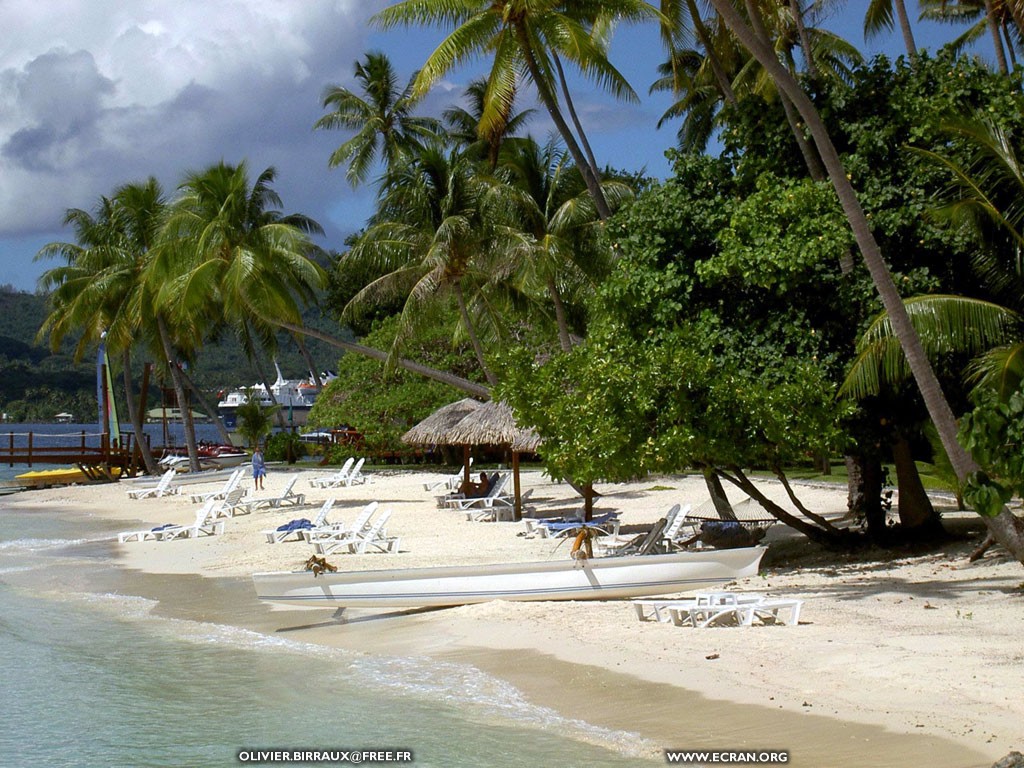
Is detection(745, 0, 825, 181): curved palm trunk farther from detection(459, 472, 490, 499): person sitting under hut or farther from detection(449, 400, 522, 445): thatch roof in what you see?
detection(459, 472, 490, 499): person sitting under hut

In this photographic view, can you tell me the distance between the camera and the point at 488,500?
2125cm

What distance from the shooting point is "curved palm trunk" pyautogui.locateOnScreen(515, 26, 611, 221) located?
1714cm

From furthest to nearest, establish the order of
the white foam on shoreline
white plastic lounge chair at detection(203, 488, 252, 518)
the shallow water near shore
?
white plastic lounge chair at detection(203, 488, 252, 518) < the white foam on shoreline < the shallow water near shore

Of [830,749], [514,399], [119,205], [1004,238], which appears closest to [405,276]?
[514,399]

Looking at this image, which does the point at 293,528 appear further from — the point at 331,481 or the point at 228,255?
the point at 331,481

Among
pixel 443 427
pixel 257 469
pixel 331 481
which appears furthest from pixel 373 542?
pixel 257 469

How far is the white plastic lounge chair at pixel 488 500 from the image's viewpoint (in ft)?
70.1

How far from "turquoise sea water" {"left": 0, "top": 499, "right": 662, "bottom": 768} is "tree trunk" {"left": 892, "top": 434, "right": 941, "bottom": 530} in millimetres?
7232

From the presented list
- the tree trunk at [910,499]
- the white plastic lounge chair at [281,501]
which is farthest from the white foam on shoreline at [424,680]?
the white plastic lounge chair at [281,501]

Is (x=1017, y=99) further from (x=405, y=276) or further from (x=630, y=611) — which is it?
(x=405, y=276)

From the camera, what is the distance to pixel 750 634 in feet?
31.6

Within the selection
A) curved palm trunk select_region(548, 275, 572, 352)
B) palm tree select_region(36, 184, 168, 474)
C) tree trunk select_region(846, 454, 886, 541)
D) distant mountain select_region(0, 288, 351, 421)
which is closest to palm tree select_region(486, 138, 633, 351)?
curved palm trunk select_region(548, 275, 572, 352)

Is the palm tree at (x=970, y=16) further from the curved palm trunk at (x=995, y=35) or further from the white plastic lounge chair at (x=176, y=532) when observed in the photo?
the white plastic lounge chair at (x=176, y=532)

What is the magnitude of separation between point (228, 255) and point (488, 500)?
877 centimetres
